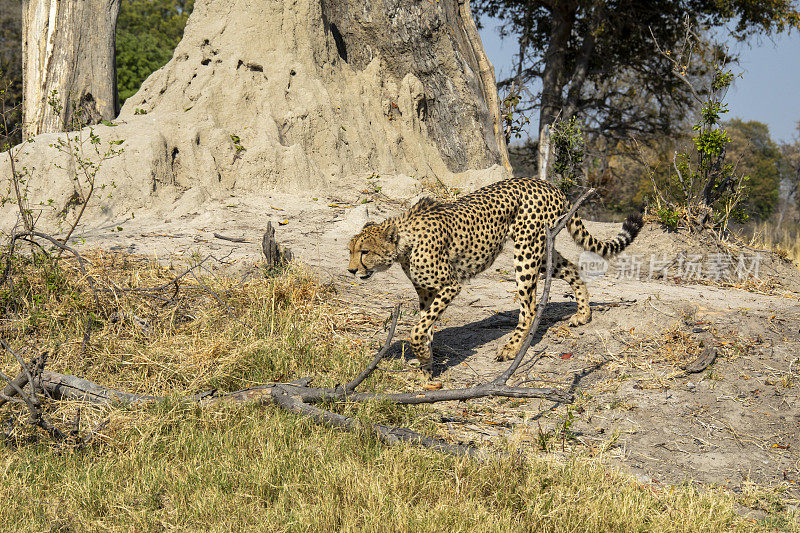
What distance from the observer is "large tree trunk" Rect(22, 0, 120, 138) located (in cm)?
1065

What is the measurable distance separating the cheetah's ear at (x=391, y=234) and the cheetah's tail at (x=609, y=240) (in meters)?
1.82

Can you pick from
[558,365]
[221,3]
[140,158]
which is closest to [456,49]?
[221,3]

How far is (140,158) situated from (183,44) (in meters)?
2.92

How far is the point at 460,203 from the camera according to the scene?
19.5 ft

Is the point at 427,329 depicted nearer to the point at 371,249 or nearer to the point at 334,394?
the point at 371,249

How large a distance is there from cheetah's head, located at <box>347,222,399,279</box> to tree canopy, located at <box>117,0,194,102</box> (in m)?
16.4

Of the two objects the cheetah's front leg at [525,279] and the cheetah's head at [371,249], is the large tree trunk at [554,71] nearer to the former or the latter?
the cheetah's front leg at [525,279]

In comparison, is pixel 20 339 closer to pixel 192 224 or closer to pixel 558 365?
pixel 192 224

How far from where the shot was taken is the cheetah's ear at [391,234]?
17.0 feet

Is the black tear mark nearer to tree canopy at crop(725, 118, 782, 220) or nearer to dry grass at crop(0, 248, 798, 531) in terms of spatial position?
dry grass at crop(0, 248, 798, 531)

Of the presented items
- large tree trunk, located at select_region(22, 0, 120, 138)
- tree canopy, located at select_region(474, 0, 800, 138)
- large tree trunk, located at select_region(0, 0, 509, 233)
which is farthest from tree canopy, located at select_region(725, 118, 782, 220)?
large tree trunk, located at select_region(22, 0, 120, 138)

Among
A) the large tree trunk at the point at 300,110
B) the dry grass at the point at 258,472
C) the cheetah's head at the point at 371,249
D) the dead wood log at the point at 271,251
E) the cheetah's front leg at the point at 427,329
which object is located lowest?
the dry grass at the point at 258,472

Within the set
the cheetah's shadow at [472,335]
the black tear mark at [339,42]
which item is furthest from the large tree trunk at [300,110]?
the cheetah's shadow at [472,335]

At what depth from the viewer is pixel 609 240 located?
20.9 ft
